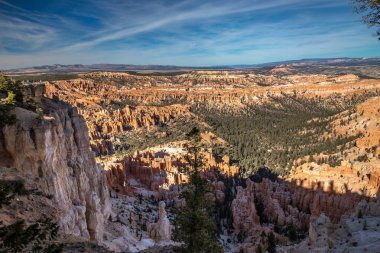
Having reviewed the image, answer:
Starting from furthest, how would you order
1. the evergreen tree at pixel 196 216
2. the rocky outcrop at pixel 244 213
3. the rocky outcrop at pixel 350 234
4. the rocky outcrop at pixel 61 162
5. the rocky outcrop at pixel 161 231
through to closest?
the rocky outcrop at pixel 244 213
the rocky outcrop at pixel 161 231
the rocky outcrop at pixel 61 162
the rocky outcrop at pixel 350 234
the evergreen tree at pixel 196 216

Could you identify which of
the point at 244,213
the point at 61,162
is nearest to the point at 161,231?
the point at 61,162

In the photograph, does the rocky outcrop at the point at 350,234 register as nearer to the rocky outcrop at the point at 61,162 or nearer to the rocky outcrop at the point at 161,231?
the rocky outcrop at the point at 161,231

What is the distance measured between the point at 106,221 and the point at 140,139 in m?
68.8

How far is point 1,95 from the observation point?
87.5 feet

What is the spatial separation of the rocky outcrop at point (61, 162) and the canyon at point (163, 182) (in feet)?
0.24

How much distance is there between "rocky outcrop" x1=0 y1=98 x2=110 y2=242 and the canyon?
0.24 feet

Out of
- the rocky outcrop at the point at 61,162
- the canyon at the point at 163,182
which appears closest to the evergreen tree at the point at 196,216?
the canyon at the point at 163,182

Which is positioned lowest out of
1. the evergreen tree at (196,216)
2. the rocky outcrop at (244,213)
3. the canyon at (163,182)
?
the rocky outcrop at (244,213)

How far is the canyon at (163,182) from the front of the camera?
2278cm

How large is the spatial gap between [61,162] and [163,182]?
113 feet

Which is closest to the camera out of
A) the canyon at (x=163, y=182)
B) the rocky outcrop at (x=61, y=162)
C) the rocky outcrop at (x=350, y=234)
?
the rocky outcrop at (x=350, y=234)

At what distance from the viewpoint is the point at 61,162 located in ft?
89.0

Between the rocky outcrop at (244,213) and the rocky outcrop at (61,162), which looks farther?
the rocky outcrop at (244,213)

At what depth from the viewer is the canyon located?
22781 millimetres
